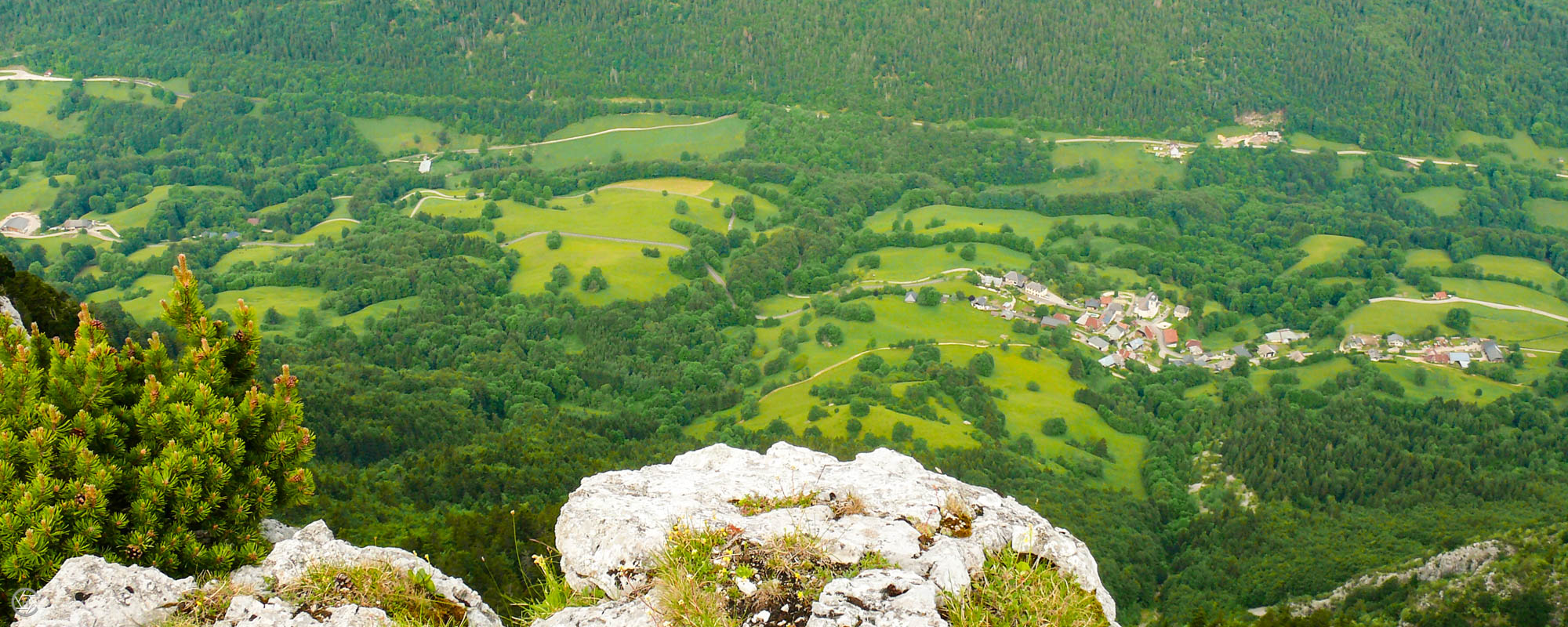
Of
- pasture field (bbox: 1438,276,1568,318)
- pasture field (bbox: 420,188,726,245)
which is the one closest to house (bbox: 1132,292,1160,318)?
pasture field (bbox: 1438,276,1568,318)

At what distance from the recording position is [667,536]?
46.5 feet

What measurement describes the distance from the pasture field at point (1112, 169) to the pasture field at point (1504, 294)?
39.5 m

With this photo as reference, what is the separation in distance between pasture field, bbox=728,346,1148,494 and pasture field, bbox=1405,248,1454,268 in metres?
52.5

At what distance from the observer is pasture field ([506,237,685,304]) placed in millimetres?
107500

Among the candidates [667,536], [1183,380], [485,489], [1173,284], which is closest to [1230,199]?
[1173,284]

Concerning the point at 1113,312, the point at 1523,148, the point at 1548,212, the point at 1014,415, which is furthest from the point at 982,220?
the point at 1523,148

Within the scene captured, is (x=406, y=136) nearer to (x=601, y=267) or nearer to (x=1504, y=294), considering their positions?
(x=601, y=267)

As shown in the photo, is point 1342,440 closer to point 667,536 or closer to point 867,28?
point 667,536

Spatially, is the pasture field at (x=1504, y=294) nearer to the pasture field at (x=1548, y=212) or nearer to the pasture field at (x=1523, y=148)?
Answer: the pasture field at (x=1548, y=212)

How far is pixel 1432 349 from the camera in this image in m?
99.1

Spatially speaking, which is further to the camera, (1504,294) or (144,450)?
(1504,294)

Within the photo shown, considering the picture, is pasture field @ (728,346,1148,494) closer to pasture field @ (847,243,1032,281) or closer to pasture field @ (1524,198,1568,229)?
pasture field @ (847,243,1032,281)

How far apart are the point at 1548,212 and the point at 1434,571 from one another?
117m

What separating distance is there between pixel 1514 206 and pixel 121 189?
173 meters
